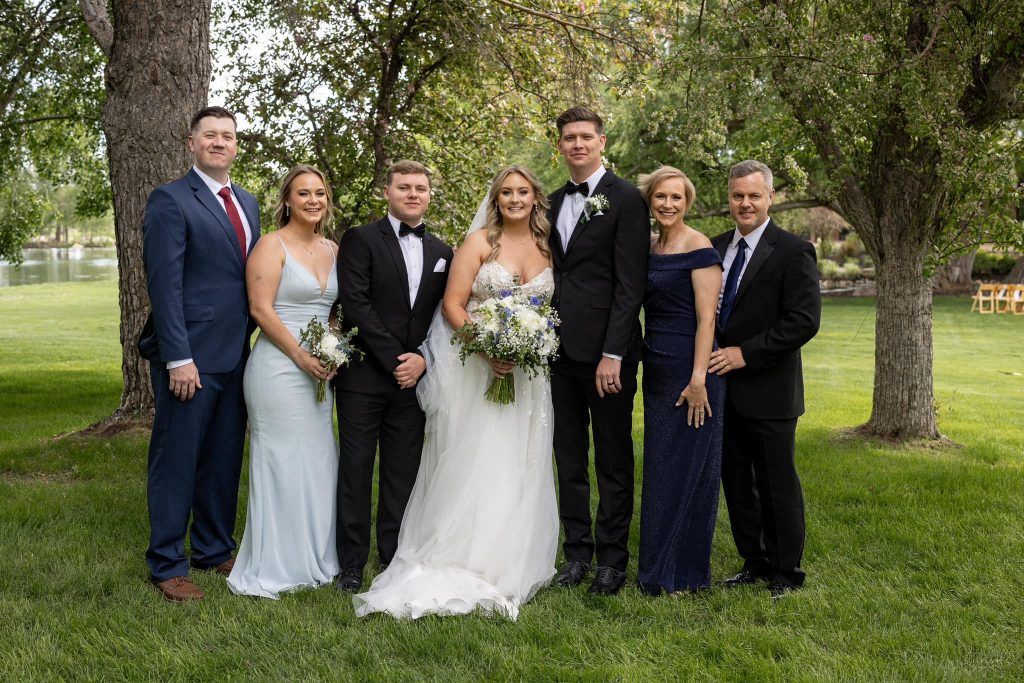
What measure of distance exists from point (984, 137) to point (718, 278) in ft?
13.2

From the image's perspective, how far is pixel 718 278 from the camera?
4512 millimetres

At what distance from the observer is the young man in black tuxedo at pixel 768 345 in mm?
4543

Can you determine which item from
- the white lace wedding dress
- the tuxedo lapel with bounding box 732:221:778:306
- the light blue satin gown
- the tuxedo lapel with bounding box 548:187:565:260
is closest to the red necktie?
the light blue satin gown

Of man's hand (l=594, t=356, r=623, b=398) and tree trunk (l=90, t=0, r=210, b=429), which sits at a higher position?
tree trunk (l=90, t=0, r=210, b=429)

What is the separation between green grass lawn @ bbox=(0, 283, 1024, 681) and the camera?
3756 mm

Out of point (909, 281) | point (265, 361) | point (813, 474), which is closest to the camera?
point (265, 361)

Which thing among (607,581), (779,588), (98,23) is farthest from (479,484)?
(98,23)

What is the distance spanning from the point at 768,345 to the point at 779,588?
1.34 metres

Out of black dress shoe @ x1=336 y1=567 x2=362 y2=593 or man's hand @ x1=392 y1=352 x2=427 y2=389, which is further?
man's hand @ x1=392 y1=352 x2=427 y2=389

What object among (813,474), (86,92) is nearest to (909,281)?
(813,474)

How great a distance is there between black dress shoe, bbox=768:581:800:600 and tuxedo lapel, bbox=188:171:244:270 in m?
3.43

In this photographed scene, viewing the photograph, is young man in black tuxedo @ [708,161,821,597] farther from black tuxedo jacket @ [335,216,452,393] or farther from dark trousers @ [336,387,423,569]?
dark trousers @ [336,387,423,569]

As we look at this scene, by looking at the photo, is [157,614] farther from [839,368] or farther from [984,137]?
[839,368]

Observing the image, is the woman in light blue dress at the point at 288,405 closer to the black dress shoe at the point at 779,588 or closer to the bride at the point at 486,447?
the bride at the point at 486,447
